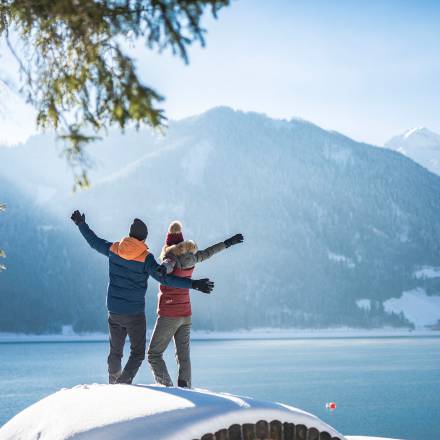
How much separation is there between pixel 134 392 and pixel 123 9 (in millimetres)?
3449

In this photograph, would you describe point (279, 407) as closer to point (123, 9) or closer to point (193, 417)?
point (193, 417)

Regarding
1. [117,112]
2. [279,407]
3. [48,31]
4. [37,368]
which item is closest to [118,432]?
[279,407]

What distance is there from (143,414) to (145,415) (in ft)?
0.09

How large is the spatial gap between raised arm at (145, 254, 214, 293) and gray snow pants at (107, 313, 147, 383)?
63 cm

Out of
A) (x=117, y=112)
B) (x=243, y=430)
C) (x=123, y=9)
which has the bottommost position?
(x=243, y=430)

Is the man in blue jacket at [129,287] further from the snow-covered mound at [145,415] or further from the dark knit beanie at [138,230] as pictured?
the snow-covered mound at [145,415]

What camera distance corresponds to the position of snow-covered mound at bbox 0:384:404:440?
5.62 m

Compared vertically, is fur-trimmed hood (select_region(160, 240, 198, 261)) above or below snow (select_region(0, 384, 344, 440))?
above

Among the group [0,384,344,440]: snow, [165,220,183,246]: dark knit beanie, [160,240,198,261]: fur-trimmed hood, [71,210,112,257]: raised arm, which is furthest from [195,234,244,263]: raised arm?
[0,384,344,440]: snow

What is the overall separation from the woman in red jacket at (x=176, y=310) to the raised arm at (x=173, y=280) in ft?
0.82

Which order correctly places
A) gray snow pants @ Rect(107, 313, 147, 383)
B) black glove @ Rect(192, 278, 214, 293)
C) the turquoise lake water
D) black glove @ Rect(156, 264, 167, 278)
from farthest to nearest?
the turquoise lake water → gray snow pants @ Rect(107, 313, 147, 383) → black glove @ Rect(156, 264, 167, 278) → black glove @ Rect(192, 278, 214, 293)

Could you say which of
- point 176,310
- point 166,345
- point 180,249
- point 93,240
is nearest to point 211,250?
point 180,249

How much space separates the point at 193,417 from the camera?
18.6 ft

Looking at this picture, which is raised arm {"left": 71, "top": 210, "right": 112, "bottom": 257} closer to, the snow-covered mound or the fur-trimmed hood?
the fur-trimmed hood
